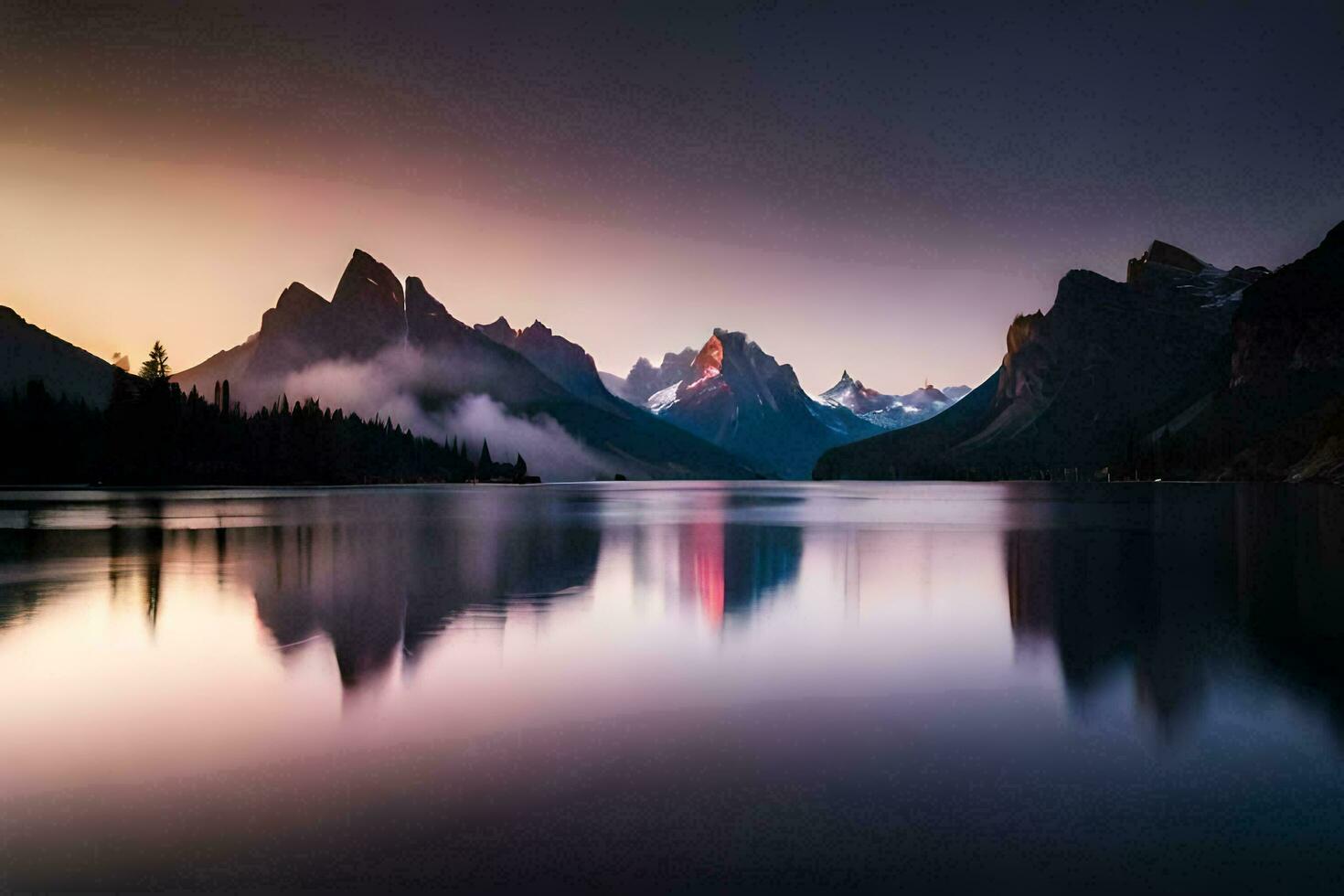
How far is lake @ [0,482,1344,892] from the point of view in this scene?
35.0 feet

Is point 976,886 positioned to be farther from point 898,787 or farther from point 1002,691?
point 1002,691

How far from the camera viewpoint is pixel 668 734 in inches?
624

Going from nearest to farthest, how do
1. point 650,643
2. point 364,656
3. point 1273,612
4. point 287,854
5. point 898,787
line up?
point 287,854 < point 898,787 < point 364,656 < point 650,643 < point 1273,612

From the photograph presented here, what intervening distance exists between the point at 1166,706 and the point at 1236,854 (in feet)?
25.4

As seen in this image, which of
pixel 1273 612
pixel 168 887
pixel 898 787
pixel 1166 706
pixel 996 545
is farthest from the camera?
pixel 996 545

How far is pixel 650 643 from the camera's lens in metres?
24.7

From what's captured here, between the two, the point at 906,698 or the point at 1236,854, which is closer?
the point at 1236,854

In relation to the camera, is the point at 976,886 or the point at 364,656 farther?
the point at 364,656

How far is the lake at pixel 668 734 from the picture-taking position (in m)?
10.7

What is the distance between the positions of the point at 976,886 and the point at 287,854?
320 inches

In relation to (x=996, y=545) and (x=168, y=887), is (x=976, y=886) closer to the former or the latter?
(x=168, y=887)

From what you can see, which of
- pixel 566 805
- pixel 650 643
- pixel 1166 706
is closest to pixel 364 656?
pixel 650 643

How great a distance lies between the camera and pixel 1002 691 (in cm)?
1936

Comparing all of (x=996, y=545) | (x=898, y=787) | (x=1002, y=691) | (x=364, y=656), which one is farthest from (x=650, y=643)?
(x=996, y=545)
